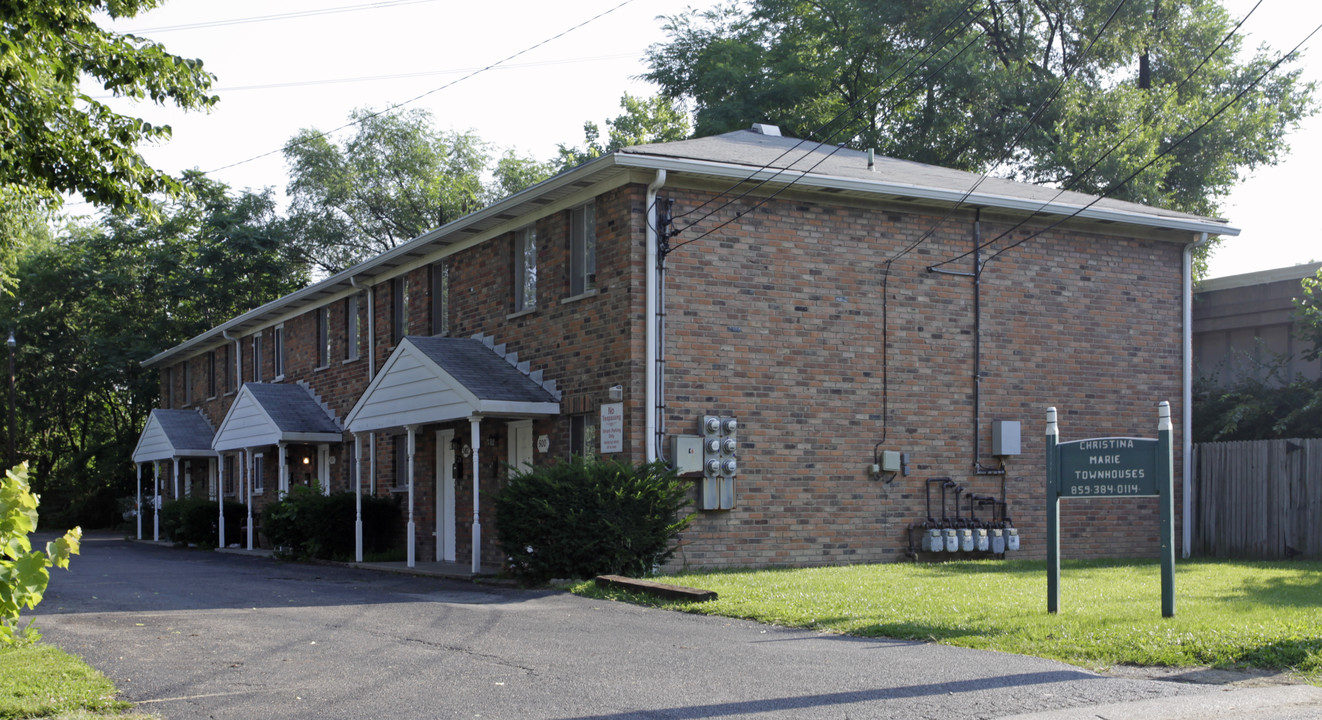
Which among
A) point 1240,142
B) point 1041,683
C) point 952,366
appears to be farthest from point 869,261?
A: point 1240,142

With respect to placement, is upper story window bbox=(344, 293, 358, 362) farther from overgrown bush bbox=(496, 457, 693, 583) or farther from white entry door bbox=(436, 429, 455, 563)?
overgrown bush bbox=(496, 457, 693, 583)

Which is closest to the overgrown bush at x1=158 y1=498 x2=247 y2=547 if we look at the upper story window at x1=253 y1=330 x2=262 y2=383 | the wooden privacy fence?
the upper story window at x1=253 y1=330 x2=262 y2=383

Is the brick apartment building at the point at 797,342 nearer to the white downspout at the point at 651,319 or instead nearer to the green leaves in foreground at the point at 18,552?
the white downspout at the point at 651,319

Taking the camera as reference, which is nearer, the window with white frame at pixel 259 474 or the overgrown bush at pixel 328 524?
the overgrown bush at pixel 328 524

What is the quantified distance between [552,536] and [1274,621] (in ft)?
26.1

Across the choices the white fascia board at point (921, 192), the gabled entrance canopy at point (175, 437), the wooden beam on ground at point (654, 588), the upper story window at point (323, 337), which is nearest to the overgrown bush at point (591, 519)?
the wooden beam on ground at point (654, 588)

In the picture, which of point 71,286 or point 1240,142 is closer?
point 1240,142

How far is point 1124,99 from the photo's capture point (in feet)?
92.6

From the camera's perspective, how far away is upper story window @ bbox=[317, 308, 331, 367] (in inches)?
1065

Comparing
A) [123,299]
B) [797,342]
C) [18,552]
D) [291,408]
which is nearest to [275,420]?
[291,408]

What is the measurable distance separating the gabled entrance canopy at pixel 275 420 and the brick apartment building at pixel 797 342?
500cm

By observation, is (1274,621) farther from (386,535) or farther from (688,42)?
(688,42)

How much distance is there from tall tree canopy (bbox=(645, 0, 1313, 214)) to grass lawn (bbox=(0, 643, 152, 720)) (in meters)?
21.9

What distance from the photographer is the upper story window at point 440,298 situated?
70.7ft
